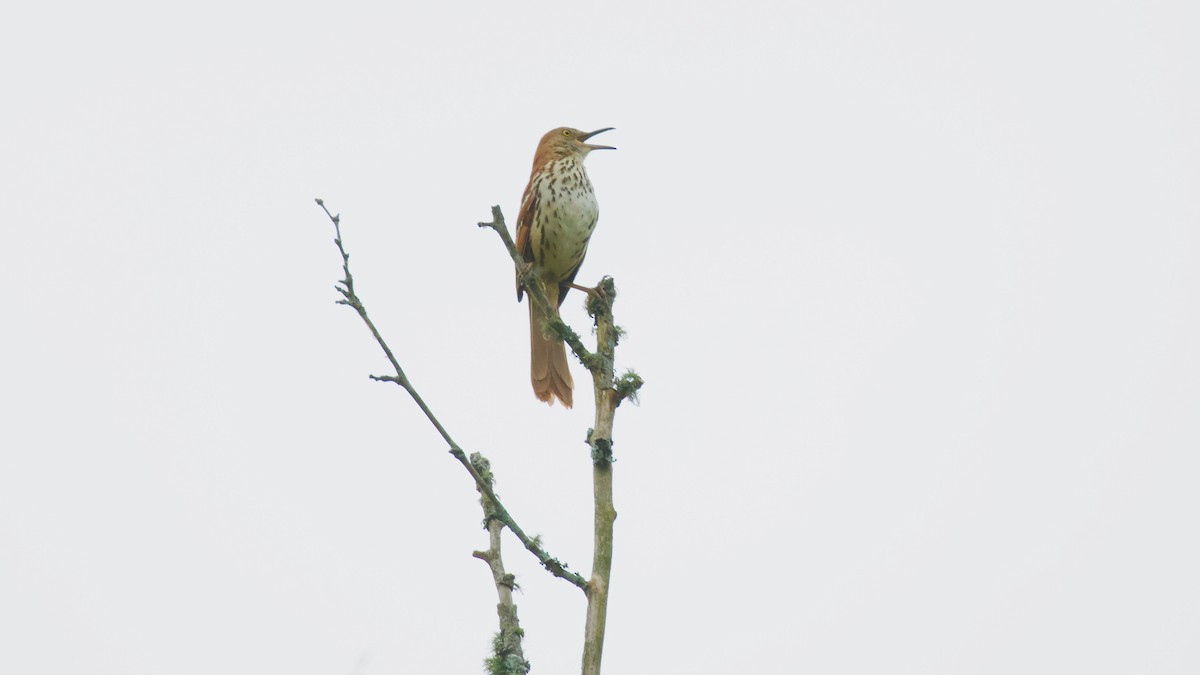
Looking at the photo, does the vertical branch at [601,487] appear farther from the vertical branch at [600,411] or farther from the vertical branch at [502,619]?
the vertical branch at [502,619]

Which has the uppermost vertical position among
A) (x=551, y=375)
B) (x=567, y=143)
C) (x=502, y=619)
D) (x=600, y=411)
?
(x=567, y=143)

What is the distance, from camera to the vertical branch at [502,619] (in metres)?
3.31

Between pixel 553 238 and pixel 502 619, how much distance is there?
13.4ft

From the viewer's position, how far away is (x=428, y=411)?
316 cm

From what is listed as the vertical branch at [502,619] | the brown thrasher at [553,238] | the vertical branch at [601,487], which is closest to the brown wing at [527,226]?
the brown thrasher at [553,238]

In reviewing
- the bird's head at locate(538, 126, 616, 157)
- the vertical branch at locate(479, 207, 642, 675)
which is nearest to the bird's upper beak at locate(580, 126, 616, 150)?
the bird's head at locate(538, 126, 616, 157)

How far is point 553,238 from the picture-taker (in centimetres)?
724

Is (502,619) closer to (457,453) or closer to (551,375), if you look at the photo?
(457,453)

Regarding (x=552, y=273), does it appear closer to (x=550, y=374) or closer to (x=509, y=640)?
(x=550, y=374)

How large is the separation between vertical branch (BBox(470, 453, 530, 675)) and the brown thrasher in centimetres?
353

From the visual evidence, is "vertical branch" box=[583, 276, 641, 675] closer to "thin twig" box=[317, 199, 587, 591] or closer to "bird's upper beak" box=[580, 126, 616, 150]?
"thin twig" box=[317, 199, 587, 591]

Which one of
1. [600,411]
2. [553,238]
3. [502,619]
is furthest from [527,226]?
[502,619]

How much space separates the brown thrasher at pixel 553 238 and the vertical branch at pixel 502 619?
353 cm

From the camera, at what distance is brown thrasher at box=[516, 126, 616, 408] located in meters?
7.05
